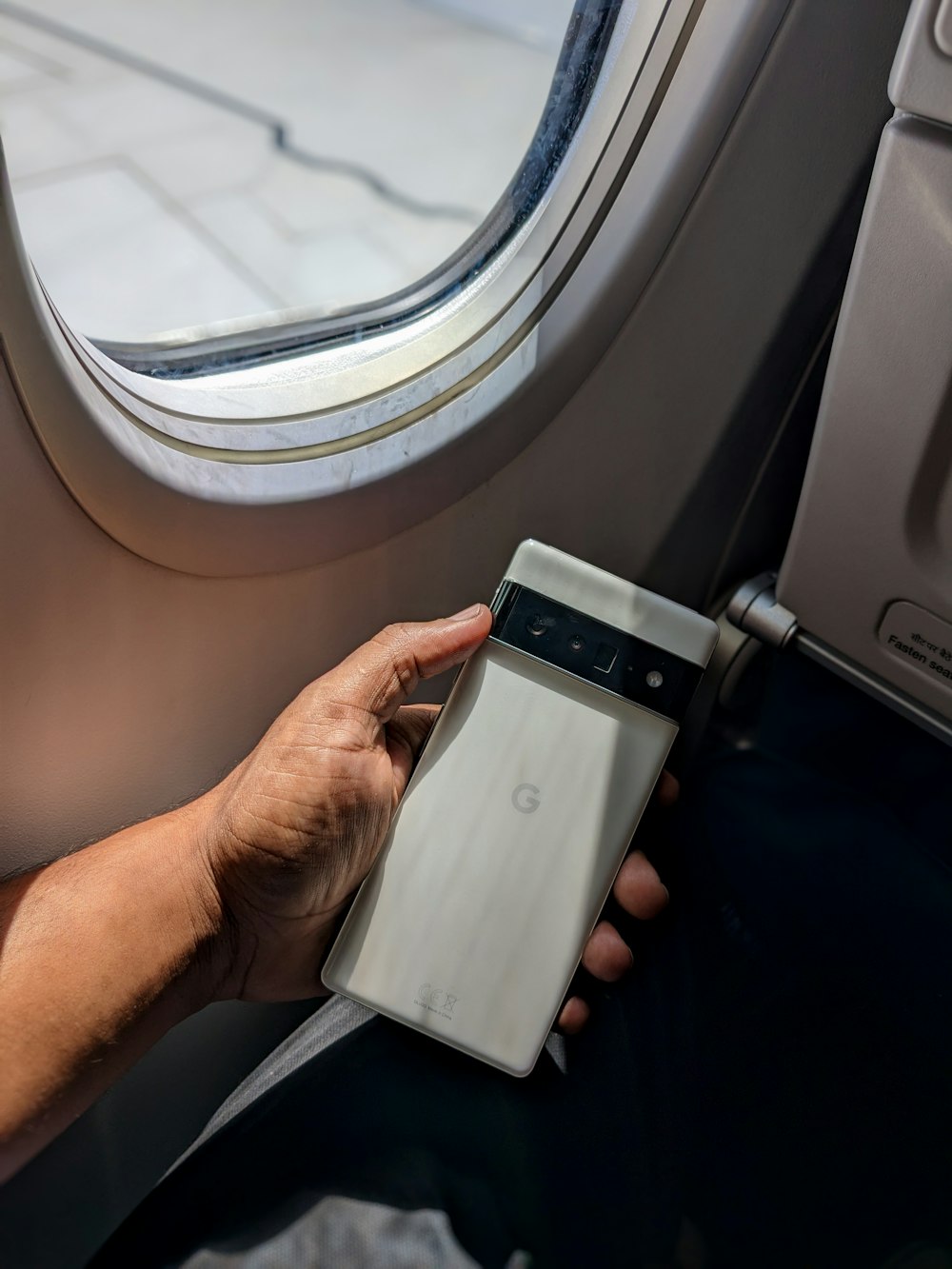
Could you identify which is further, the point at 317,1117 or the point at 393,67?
the point at 393,67

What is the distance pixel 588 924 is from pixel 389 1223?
187 millimetres

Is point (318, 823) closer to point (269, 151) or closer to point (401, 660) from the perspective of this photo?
point (401, 660)

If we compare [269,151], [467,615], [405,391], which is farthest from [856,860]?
[269,151]

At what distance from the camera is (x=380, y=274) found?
8.10 feet

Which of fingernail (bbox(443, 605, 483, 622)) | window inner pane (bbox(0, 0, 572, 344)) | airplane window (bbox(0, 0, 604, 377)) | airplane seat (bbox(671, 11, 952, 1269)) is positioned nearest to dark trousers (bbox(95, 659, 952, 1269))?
airplane seat (bbox(671, 11, 952, 1269))

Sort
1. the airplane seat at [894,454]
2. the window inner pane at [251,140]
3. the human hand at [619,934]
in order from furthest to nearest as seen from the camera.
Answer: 1. the window inner pane at [251,140]
2. the human hand at [619,934]
3. the airplane seat at [894,454]

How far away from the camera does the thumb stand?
58cm

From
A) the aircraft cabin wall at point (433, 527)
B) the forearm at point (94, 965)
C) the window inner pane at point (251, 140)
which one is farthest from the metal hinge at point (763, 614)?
the window inner pane at point (251, 140)

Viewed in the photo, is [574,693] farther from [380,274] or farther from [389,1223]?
[380,274]

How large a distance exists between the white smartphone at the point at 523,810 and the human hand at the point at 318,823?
0.8 inches

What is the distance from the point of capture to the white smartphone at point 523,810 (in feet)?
1.81

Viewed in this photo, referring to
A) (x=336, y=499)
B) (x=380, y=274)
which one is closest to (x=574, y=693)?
(x=336, y=499)

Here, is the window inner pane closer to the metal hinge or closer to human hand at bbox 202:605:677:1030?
the metal hinge

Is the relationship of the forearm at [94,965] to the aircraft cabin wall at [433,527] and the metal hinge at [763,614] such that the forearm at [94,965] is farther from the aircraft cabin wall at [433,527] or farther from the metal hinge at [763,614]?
the metal hinge at [763,614]
